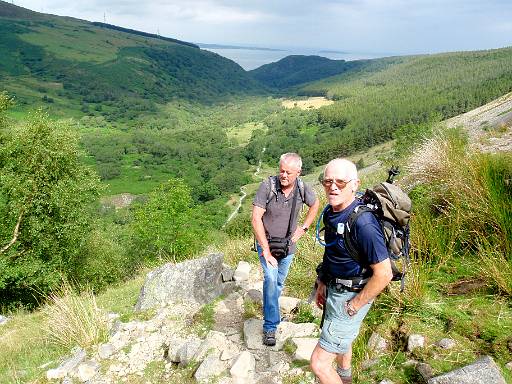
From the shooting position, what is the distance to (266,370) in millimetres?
5379

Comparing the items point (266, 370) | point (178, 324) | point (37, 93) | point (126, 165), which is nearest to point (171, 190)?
point (178, 324)

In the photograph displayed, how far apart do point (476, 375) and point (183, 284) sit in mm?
5577

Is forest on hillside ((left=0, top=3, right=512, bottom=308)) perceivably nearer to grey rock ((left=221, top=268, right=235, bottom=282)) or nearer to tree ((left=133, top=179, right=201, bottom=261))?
tree ((left=133, top=179, right=201, bottom=261))

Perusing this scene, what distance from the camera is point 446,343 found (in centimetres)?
467

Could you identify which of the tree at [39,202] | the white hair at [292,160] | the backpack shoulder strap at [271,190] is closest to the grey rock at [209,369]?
the backpack shoulder strap at [271,190]

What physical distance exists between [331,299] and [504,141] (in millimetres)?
11789

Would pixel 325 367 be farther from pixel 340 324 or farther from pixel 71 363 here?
pixel 71 363

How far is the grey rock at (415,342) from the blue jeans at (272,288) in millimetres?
1854

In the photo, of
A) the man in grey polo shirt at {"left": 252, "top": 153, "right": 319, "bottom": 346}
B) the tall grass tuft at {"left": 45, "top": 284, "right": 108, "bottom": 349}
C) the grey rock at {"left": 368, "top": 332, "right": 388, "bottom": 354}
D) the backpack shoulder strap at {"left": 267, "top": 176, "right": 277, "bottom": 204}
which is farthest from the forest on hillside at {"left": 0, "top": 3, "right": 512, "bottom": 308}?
the grey rock at {"left": 368, "top": 332, "right": 388, "bottom": 354}

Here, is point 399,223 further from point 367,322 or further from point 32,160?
point 32,160

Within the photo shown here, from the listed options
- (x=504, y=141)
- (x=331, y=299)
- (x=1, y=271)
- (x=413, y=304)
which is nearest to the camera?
(x=331, y=299)

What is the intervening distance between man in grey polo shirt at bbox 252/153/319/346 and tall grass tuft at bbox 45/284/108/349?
317 cm

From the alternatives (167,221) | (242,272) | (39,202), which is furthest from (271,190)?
(167,221)

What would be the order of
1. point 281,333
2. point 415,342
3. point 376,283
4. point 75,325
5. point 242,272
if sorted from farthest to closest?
point 242,272 → point 75,325 → point 281,333 → point 415,342 → point 376,283
